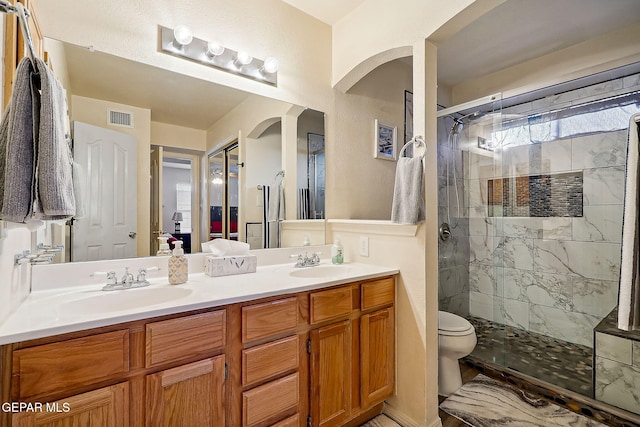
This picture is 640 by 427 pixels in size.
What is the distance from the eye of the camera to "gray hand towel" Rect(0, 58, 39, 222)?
77 centimetres

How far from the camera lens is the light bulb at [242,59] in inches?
71.7

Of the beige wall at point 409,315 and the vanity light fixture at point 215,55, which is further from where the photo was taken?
the beige wall at point 409,315

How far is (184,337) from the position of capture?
3.57 ft

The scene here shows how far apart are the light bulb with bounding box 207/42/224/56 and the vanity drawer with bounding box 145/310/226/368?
144 cm

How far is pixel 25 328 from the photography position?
0.86 metres

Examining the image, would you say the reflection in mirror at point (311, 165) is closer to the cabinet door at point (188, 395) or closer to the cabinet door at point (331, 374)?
the cabinet door at point (331, 374)

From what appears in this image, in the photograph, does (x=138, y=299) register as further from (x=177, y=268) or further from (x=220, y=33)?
(x=220, y=33)

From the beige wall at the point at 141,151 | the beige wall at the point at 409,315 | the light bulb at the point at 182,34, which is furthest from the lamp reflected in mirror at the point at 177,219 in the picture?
the beige wall at the point at 409,315

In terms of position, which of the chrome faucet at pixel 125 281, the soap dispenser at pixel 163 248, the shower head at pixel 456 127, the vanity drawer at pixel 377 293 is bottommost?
the vanity drawer at pixel 377 293

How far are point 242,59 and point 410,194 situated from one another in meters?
1.29

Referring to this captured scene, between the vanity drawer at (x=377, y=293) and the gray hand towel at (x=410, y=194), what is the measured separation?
14.8 inches

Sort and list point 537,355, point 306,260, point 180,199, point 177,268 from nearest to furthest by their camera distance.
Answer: point 177,268, point 180,199, point 306,260, point 537,355

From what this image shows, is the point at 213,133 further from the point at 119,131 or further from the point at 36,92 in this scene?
the point at 36,92

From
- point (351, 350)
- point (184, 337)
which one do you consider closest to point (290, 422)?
point (351, 350)
